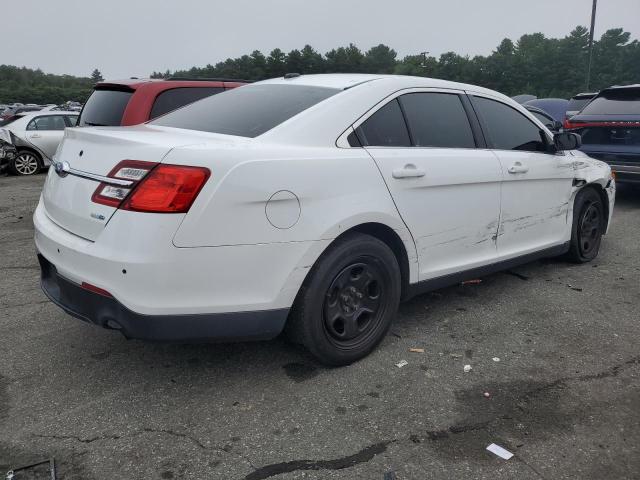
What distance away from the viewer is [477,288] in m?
4.46

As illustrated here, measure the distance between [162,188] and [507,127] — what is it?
2815mm

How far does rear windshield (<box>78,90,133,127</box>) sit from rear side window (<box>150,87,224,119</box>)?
11.7 inches

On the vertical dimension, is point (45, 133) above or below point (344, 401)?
above

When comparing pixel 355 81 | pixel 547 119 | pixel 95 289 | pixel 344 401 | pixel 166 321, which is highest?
pixel 355 81

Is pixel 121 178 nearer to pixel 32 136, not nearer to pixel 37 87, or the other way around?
pixel 32 136

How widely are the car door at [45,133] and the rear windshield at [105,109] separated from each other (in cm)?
705

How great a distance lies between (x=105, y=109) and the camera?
223 inches

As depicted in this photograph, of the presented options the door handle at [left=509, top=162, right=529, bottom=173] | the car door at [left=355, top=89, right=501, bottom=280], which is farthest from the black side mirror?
the car door at [left=355, top=89, right=501, bottom=280]

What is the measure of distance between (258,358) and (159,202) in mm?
1237

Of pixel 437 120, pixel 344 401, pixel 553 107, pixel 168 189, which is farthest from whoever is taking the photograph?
pixel 553 107

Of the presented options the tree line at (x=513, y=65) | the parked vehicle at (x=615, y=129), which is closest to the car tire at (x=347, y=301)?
the parked vehicle at (x=615, y=129)

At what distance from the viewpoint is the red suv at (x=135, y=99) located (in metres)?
5.43

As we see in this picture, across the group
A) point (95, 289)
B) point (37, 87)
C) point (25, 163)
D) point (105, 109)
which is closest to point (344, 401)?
point (95, 289)

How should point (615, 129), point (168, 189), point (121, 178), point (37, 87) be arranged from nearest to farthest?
point (168, 189) → point (121, 178) → point (615, 129) → point (37, 87)
